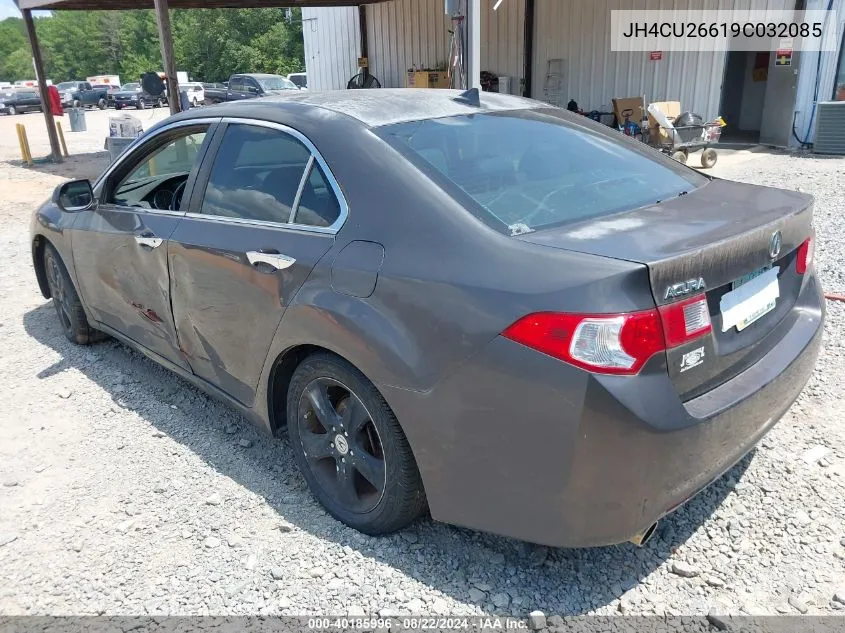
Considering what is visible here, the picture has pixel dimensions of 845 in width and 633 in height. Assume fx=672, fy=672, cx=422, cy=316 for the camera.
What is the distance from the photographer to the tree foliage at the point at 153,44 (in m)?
56.3

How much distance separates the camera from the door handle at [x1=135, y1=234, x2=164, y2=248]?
334 cm

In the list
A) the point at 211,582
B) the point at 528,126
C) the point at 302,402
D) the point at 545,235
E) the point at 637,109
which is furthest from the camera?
the point at 637,109

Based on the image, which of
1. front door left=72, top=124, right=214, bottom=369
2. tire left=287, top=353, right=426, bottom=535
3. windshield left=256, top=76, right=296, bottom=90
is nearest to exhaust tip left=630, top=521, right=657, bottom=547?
tire left=287, top=353, right=426, bottom=535

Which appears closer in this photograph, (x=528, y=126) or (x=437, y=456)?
(x=437, y=456)

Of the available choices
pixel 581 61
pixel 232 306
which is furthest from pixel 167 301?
pixel 581 61

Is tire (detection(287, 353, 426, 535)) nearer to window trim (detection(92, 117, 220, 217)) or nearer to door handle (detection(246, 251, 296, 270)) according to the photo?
door handle (detection(246, 251, 296, 270))

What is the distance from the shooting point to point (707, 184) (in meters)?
2.95

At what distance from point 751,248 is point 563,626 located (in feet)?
4.53

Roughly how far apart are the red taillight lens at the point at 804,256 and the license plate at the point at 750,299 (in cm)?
25

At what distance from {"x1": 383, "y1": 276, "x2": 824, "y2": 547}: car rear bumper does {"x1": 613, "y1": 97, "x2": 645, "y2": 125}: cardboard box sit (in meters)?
11.6

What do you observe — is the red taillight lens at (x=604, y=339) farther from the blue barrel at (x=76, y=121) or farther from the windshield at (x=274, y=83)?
the blue barrel at (x=76, y=121)

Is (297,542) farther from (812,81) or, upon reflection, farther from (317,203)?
(812,81)

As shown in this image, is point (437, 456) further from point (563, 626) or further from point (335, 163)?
point (335, 163)

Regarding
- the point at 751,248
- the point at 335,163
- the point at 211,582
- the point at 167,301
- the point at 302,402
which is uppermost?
the point at 335,163
